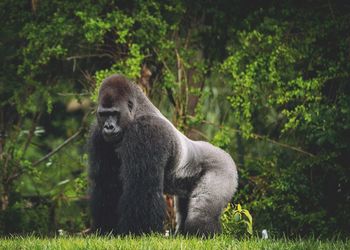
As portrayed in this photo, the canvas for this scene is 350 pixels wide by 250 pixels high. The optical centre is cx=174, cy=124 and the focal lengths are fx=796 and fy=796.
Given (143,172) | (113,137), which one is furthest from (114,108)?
(143,172)

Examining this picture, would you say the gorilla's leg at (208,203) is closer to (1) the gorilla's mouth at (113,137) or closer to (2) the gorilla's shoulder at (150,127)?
(2) the gorilla's shoulder at (150,127)

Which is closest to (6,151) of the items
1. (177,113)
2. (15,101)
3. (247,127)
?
A: (15,101)

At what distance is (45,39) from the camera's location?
9539mm

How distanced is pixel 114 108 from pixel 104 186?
67 cm

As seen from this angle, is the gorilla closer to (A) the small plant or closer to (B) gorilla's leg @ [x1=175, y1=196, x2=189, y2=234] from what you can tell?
(B) gorilla's leg @ [x1=175, y1=196, x2=189, y2=234]

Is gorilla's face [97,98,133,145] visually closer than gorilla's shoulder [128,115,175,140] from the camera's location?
No

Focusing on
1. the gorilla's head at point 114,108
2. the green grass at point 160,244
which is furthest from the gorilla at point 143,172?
the green grass at point 160,244

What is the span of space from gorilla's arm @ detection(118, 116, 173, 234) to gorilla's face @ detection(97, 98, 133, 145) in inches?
5.9

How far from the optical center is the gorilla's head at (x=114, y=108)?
22.3 feet

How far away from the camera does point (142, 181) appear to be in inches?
256

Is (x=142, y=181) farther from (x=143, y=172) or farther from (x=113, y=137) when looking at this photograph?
(x=113, y=137)

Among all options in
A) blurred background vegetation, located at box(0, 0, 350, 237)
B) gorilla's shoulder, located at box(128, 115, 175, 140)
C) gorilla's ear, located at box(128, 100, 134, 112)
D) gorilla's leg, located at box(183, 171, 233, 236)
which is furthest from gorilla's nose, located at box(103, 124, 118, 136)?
blurred background vegetation, located at box(0, 0, 350, 237)

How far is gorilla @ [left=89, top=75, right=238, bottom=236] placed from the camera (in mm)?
6508

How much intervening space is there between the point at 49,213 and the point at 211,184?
11.3 ft
